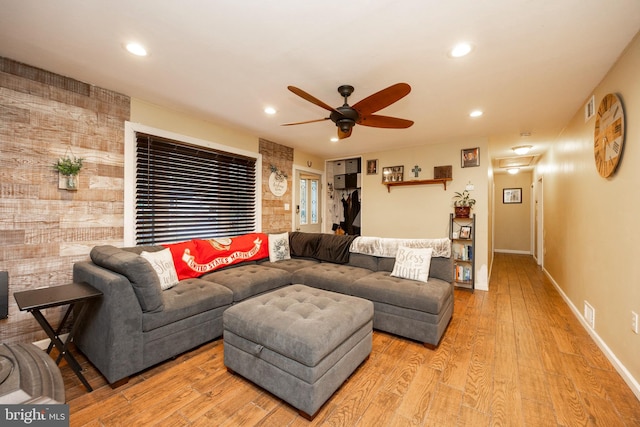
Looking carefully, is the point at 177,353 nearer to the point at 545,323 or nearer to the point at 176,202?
the point at 176,202

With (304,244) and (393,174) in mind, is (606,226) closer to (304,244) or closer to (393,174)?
(393,174)

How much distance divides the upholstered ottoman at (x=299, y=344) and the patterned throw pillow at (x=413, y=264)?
0.94 meters

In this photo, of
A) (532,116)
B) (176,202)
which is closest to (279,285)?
(176,202)

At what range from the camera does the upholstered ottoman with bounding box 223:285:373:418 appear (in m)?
1.58

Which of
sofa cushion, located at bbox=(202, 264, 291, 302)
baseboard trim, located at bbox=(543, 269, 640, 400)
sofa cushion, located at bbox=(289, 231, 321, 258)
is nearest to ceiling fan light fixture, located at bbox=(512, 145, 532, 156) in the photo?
baseboard trim, located at bbox=(543, 269, 640, 400)

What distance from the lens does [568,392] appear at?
5.94ft

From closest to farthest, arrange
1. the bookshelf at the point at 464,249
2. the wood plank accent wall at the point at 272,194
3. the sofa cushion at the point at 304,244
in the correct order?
the sofa cushion at the point at 304,244, the bookshelf at the point at 464,249, the wood plank accent wall at the point at 272,194

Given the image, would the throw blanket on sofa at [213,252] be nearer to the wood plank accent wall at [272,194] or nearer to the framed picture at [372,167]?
the wood plank accent wall at [272,194]

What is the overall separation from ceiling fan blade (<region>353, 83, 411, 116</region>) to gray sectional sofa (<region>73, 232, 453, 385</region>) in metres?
1.70

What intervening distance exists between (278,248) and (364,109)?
8.01 ft

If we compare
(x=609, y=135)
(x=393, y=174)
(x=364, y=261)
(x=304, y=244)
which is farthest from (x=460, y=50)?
(x=393, y=174)

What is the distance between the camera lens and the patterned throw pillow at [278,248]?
3.93m
